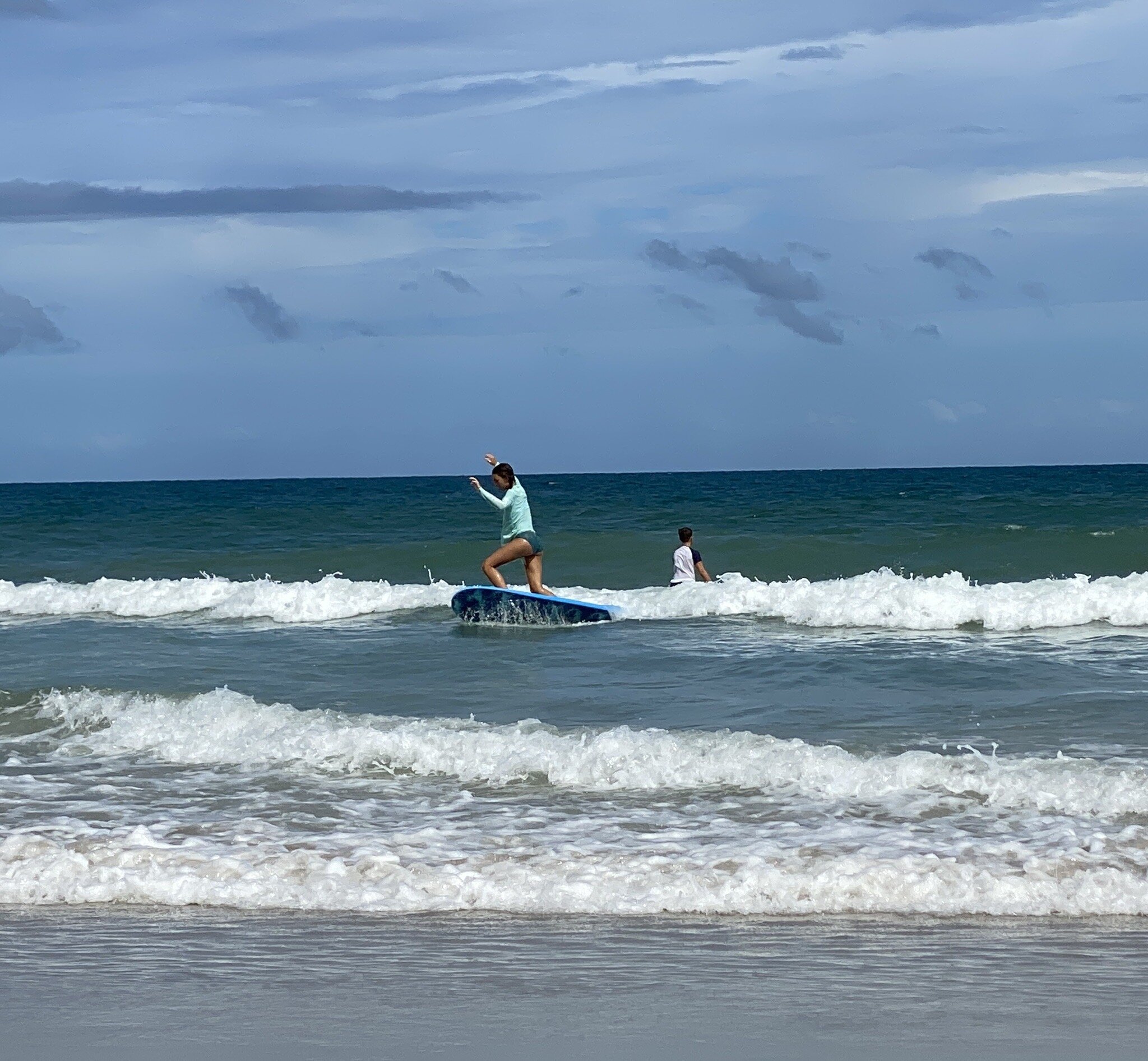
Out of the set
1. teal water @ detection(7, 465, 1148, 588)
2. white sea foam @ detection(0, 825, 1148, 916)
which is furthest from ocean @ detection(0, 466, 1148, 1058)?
teal water @ detection(7, 465, 1148, 588)

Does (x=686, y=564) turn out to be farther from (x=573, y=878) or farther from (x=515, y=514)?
(x=573, y=878)

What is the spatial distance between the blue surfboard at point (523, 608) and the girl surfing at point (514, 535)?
15 cm

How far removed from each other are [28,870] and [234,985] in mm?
2332

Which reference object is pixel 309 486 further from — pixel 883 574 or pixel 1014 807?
pixel 1014 807

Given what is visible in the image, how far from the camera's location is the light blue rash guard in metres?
15.9

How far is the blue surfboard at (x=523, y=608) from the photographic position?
1647cm

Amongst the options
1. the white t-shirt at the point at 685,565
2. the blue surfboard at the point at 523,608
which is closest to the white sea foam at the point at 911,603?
the white t-shirt at the point at 685,565

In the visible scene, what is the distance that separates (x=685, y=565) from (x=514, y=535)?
12.6 ft

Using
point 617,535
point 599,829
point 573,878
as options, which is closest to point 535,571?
point 599,829

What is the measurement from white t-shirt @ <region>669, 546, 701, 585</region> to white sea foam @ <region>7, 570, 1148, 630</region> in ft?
0.70

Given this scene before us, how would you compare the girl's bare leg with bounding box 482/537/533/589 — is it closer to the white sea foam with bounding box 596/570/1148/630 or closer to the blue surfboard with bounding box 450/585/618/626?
the blue surfboard with bounding box 450/585/618/626

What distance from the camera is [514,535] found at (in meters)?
16.1

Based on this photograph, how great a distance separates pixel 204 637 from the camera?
55.7ft

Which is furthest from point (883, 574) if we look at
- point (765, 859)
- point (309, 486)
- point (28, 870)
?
point (309, 486)
